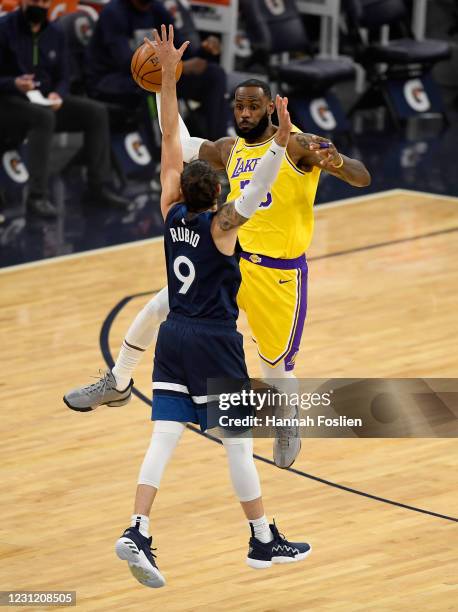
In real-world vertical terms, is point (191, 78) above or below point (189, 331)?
below

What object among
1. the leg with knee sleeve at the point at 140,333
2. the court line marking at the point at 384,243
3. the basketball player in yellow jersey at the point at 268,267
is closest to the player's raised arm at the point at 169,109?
the basketball player in yellow jersey at the point at 268,267

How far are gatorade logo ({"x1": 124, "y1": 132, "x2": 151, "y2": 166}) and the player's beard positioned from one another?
7.10 metres

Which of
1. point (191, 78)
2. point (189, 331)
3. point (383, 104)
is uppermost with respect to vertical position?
point (189, 331)

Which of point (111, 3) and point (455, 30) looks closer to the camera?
point (111, 3)

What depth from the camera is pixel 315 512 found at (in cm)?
722

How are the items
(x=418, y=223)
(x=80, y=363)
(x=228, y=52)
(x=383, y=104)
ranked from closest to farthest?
(x=80, y=363), (x=418, y=223), (x=228, y=52), (x=383, y=104)

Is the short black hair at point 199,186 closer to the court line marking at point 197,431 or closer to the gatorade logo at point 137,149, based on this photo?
the court line marking at point 197,431

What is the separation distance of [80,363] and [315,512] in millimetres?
2655

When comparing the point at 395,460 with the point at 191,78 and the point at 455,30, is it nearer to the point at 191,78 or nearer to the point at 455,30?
the point at 191,78

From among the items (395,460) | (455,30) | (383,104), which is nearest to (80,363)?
(395,460)

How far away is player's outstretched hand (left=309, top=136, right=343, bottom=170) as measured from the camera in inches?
263

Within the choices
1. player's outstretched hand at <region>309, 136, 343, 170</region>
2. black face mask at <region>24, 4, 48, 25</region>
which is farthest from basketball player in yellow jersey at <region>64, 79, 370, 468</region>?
black face mask at <region>24, 4, 48, 25</region>

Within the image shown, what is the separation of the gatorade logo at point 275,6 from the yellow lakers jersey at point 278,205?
853 centimetres

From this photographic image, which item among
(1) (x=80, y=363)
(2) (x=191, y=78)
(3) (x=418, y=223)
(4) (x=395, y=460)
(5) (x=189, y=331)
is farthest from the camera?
(2) (x=191, y=78)
